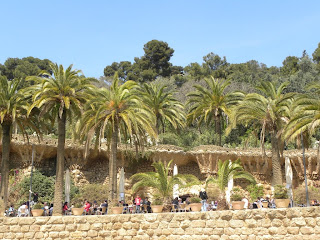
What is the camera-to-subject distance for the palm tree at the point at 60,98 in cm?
2425

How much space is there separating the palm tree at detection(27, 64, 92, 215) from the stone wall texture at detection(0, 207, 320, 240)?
414 cm

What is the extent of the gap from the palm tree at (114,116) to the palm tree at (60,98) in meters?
0.85

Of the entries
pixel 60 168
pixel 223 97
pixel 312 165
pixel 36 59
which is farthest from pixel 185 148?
pixel 36 59

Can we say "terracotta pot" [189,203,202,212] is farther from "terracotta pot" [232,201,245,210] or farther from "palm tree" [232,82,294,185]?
"palm tree" [232,82,294,185]

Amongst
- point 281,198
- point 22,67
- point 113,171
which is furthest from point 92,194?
point 22,67

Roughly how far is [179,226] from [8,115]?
519 inches

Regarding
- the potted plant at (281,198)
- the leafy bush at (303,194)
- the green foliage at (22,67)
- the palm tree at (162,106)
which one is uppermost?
the green foliage at (22,67)

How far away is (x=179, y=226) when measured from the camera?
18375 millimetres

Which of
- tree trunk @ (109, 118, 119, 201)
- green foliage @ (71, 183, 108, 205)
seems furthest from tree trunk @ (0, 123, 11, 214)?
green foliage @ (71, 183, 108, 205)

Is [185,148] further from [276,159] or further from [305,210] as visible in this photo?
[305,210]

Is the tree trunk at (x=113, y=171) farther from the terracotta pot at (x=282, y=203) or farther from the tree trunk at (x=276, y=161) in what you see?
the tree trunk at (x=276, y=161)

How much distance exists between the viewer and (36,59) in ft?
257

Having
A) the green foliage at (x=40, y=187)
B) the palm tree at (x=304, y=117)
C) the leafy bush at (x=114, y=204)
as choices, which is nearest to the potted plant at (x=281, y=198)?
the palm tree at (x=304, y=117)

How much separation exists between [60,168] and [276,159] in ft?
42.7
